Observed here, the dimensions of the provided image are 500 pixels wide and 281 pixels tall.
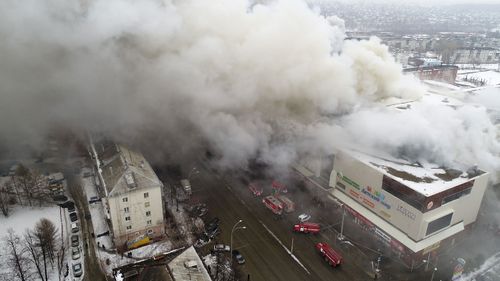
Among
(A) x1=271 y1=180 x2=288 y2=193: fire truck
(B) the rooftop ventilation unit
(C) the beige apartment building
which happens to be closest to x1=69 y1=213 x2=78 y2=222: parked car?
(C) the beige apartment building

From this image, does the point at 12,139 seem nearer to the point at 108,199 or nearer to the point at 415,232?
the point at 108,199

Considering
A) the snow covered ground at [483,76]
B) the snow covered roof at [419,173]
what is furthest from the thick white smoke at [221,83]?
the snow covered ground at [483,76]

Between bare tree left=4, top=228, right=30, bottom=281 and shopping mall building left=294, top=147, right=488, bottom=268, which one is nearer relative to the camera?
bare tree left=4, top=228, right=30, bottom=281

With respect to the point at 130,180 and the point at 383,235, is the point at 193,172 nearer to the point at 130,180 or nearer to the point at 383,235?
the point at 130,180

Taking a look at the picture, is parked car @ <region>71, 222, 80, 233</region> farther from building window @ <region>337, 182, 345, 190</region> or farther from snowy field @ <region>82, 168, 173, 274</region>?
building window @ <region>337, 182, 345, 190</region>

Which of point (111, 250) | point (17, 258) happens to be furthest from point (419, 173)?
point (17, 258)

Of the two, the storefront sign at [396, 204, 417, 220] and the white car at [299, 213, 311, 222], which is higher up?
the storefront sign at [396, 204, 417, 220]

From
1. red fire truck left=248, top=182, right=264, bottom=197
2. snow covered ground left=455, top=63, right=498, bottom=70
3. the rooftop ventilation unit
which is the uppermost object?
the rooftop ventilation unit

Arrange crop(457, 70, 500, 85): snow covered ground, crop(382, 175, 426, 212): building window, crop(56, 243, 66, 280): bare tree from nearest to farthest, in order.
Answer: crop(56, 243, 66, 280): bare tree
crop(382, 175, 426, 212): building window
crop(457, 70, 500, 85): snow covered ground
